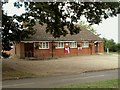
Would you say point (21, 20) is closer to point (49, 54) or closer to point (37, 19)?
point (37, 19)

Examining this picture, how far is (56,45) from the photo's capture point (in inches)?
2026

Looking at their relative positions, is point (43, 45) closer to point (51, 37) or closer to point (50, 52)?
point (50, 52)

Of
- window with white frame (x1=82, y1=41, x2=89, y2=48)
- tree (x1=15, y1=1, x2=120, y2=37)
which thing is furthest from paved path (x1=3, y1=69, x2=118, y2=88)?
window with white frame (x1=82, y1=41, x2=89, y2=48)

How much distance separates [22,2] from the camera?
25766mm

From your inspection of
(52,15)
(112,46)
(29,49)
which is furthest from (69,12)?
(112,46)

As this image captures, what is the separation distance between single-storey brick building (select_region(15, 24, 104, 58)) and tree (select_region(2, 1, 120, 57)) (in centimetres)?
1858

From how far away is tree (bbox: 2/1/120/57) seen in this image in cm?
2442

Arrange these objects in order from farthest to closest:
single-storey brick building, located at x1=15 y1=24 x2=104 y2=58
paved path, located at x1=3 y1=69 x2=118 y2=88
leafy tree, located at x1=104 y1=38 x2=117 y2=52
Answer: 1. leafy tree, located at x1=104 y1=38 x2=117 y2=52
2. single-storey brick building, located at x1=15 y1=24 x2=104 y2=58
3. paved path, located at x1=3 y1=69 x2=118 y2=88

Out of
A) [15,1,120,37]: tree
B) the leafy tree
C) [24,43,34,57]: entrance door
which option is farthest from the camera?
the leafy tree

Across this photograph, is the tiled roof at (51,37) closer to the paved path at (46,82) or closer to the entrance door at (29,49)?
the entrance door at (29,49)

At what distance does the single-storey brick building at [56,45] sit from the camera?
160ft

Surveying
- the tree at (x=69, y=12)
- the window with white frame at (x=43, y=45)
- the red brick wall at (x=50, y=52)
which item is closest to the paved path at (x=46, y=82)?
the tree at (x=69, y=12)

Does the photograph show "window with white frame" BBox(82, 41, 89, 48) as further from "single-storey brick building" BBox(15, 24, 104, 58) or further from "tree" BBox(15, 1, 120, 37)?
"tree" BBox(15, 1, 120, 37)

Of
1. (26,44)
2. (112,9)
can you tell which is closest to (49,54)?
(26,44)
